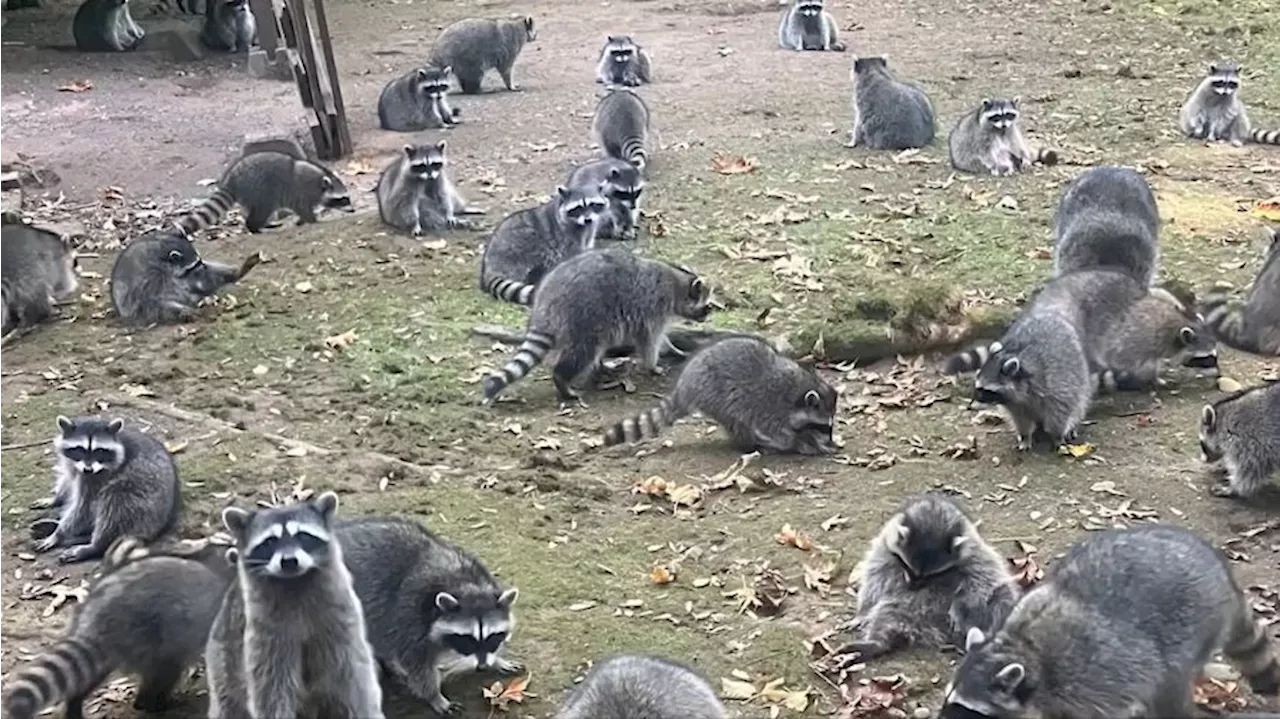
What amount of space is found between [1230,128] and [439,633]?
8367mm

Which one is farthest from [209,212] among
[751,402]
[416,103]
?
[751,402]

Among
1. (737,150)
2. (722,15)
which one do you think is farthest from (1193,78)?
(722,15)

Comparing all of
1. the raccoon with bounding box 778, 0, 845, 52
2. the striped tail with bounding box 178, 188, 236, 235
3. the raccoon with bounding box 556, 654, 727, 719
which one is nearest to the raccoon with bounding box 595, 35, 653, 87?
the raccoon with bounding box 778, 0, 845, 52

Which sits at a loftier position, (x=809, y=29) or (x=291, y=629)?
(x=291, y=629)

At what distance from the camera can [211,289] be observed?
810 cm

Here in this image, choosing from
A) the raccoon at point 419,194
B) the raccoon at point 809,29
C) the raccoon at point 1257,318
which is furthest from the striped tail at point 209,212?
the raccoon at point 809,29

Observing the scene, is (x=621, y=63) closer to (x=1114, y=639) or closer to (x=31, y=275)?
(x=31, y=275)

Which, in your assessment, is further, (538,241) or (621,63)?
(621,63)

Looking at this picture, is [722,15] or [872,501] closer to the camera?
[872,501]

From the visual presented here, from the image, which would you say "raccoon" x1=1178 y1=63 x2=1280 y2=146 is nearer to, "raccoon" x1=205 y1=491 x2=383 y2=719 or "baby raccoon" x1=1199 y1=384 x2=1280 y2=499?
"baby raccoon" x1=1199 y1=384 x2=1280 y2=499

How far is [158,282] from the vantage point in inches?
311

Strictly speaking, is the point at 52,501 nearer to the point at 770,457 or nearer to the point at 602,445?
the point at 602,445

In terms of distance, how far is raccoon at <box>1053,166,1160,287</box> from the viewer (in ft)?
24.5

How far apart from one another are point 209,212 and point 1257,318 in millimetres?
6125
